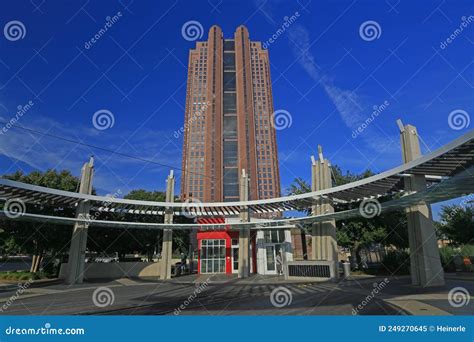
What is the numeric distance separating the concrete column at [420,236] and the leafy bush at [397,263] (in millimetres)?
8219

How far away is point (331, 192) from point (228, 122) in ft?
342

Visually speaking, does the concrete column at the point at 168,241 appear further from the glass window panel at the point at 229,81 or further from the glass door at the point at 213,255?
the glass window panel at the point at 229,81

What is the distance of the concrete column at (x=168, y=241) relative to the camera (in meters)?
23.6

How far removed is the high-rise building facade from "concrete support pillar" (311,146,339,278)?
261 feet

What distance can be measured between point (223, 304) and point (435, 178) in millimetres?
11592

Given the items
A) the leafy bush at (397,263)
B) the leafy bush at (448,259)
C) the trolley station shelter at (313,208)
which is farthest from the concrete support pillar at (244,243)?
the leafy bush at (448,259)

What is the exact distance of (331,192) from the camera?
58.6 feet

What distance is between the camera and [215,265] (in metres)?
28.2

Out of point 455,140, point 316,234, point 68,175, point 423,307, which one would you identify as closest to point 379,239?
point 316,234

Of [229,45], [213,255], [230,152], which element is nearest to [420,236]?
[213,255]

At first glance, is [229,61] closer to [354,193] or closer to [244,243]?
[244,243]

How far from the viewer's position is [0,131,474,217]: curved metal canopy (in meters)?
11.2

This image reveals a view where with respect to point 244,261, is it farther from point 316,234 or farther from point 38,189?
point 38,189

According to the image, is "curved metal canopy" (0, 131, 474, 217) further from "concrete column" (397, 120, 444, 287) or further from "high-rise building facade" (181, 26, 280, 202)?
"high-rise building facade" (181, 26, 280, 202)
